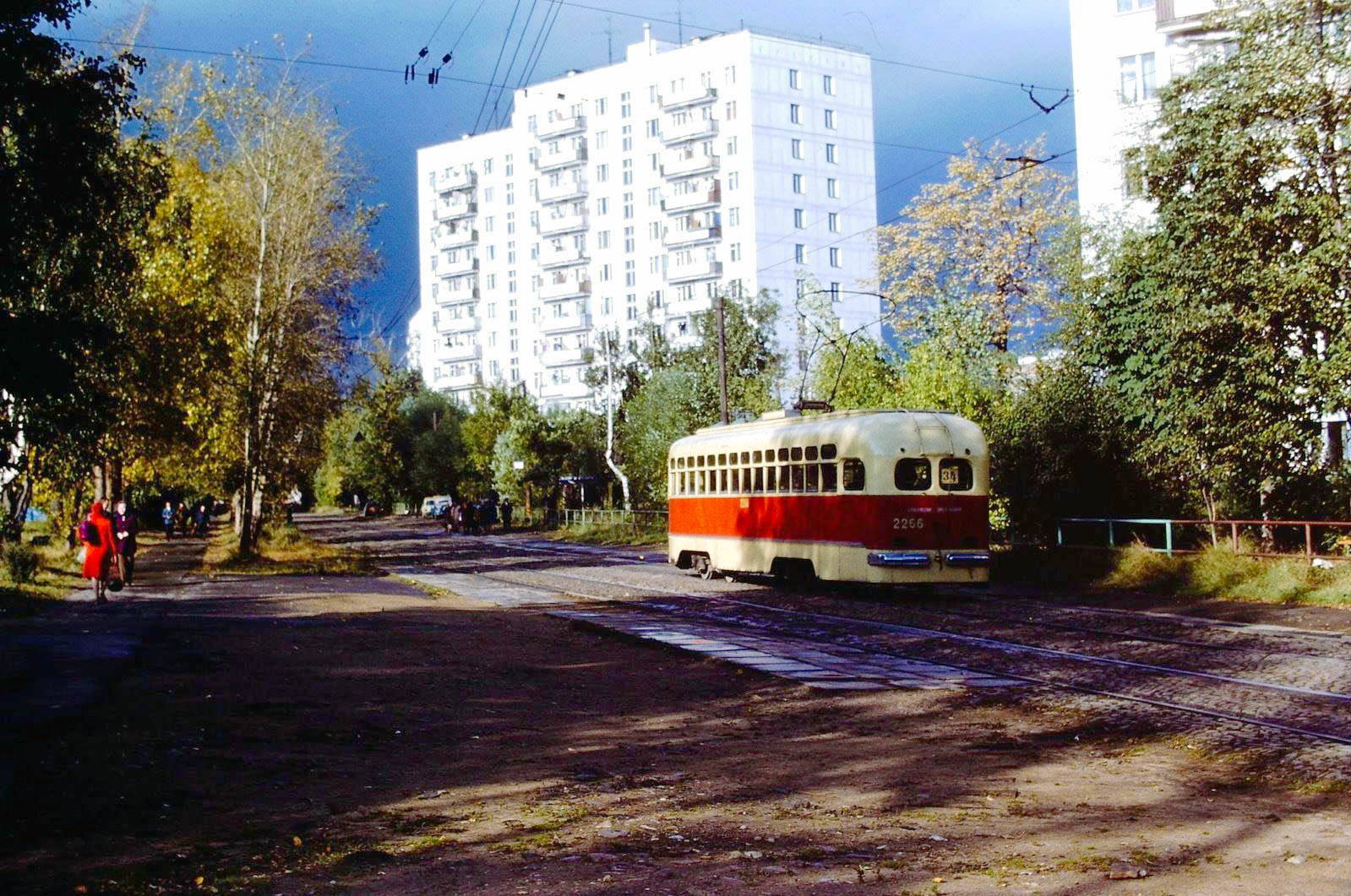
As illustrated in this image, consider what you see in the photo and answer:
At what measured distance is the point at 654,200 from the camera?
93.5 meters

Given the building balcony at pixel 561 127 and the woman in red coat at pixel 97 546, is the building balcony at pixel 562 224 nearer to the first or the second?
the building balcony at pixel 561 127

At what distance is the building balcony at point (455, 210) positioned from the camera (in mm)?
110881

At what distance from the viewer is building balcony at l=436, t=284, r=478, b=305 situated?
113 m

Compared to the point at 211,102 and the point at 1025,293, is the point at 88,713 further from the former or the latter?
the point at 1025,293

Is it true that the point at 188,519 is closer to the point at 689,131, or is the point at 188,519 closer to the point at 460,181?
the point at 689,131

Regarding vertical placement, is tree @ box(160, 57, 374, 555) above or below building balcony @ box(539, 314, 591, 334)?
below

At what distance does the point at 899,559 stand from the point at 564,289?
7923 centimetres

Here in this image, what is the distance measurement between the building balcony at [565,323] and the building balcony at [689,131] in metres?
15.5

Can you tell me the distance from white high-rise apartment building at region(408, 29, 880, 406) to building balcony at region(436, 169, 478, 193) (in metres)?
0.14

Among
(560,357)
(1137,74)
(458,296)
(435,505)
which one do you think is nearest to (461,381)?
(458,296)

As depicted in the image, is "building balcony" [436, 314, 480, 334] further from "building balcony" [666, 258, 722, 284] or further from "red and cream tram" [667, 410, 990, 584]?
"red and cream tram" [667, 410, 990, 584]

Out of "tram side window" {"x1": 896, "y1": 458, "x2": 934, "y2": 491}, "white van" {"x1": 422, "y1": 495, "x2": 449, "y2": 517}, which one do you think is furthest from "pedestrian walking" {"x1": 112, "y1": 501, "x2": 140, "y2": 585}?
"white van" {"x1": 422, "y1": 495, "x2": 449, "y2": 517}

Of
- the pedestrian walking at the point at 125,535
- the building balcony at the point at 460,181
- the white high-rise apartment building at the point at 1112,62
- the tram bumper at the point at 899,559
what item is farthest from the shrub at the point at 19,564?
the building balcony at the point at 460,181

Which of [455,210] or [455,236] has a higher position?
[455,210]
